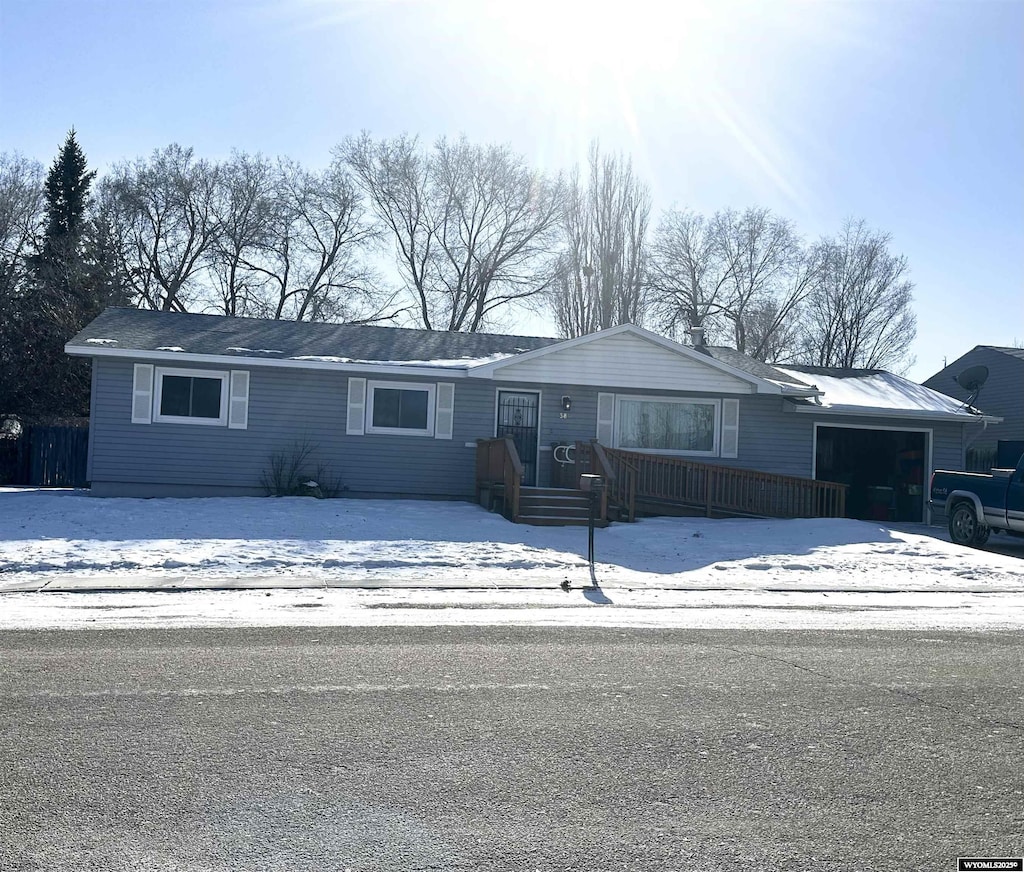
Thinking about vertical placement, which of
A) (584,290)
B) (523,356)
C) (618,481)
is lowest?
(618,481)

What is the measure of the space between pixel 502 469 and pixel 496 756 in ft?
41.2

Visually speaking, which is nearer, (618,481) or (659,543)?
(659,543)

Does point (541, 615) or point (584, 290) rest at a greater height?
point (584, 290)

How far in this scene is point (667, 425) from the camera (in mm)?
20250

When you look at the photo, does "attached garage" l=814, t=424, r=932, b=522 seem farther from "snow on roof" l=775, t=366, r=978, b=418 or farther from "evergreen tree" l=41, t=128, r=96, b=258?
"evergreen tree" l=41, t=128, r=96, b=258

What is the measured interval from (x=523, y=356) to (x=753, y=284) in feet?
83.0

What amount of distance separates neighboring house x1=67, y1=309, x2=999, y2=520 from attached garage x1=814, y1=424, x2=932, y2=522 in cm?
36

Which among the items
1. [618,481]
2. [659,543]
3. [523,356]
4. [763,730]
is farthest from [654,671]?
[523,356]

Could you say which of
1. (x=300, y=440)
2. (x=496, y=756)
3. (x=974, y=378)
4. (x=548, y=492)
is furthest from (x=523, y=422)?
(x=496, y=756)

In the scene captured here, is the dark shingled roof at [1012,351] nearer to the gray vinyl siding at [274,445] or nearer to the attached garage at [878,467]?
the attached garage at [878,467]

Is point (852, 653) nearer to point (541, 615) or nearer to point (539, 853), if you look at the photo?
point (541, 615)

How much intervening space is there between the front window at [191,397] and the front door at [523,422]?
5.61 m

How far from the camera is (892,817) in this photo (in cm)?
400

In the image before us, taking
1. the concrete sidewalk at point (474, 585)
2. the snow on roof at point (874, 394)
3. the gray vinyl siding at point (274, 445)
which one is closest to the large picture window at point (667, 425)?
the snow on roof at point (874, 394)
